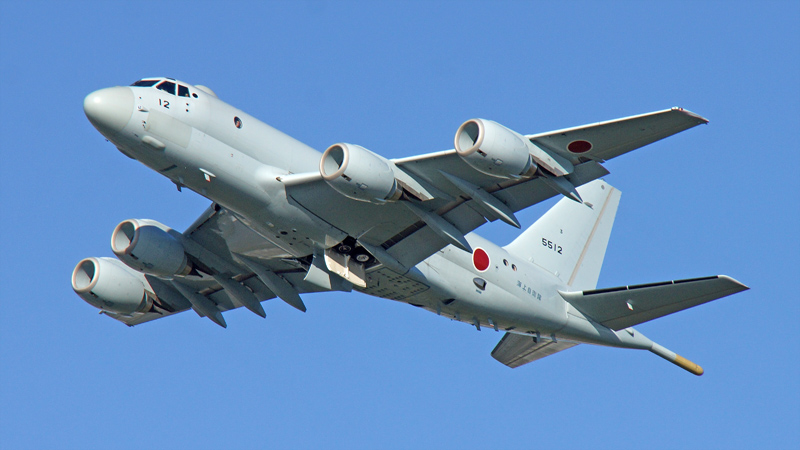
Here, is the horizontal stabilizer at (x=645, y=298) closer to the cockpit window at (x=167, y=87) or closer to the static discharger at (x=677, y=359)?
the static discharger at (x=677, y=359)

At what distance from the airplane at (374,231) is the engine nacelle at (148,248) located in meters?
0.04

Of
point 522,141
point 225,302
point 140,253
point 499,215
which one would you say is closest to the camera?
point 522,141

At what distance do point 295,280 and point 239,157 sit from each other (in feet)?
21.4

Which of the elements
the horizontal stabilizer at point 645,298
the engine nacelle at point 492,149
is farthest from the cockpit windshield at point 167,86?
the horizontal stabilizer at point 645,298

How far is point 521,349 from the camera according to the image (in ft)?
113

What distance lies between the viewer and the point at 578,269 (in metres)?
34.6

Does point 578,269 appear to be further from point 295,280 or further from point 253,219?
point 253,219

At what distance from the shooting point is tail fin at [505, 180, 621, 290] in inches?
1329

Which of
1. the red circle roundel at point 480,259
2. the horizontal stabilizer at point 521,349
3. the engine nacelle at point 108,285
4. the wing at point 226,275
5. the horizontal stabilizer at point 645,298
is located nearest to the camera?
the horizontal stabilizer at point 645,298

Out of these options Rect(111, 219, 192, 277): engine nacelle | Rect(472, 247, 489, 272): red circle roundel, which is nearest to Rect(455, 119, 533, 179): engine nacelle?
Rect(472, 247, 489, 272): red circle roundel

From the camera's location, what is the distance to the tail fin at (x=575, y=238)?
33750mm

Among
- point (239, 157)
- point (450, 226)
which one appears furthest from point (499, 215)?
point (239, 157)

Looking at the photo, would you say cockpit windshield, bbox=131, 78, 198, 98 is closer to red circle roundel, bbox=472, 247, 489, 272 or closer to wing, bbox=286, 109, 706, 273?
wing, bbox=286, 109, 706, 273

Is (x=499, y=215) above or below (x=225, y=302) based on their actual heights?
above
